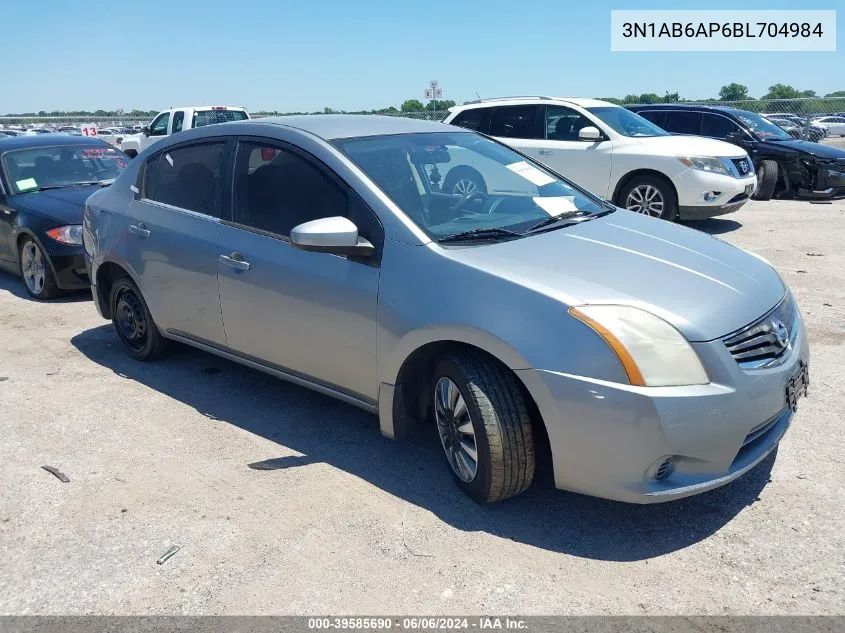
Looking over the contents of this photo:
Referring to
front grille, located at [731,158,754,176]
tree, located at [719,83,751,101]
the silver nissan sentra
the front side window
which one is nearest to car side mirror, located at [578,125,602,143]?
front grille, located at [731,158,754,176]

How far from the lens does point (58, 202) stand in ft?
25.2

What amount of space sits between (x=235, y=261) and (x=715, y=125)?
36.7 ft

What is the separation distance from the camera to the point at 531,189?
14.1ft

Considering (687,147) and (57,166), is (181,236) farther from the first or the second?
(687,147)

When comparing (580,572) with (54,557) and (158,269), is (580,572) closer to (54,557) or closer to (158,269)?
(54,557)

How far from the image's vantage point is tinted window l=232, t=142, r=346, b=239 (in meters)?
3.93

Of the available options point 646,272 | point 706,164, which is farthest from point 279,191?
point 706,164

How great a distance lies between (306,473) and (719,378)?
6.74 feet

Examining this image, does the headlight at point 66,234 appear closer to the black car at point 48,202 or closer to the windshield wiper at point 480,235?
the black car at point 48,202

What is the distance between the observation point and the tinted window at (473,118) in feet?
36.3

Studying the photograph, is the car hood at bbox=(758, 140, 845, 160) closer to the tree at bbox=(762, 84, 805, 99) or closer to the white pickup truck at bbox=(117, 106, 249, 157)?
the white pickup truck at bbox=(117, 106, 249, 157)

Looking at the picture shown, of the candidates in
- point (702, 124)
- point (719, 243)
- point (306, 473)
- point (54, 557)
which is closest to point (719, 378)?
point (719, 243)

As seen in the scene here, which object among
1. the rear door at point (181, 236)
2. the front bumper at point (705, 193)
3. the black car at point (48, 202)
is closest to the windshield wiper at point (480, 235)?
the rear door at point (181, 236)

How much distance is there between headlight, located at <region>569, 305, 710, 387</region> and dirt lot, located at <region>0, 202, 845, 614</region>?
0.76 metres
